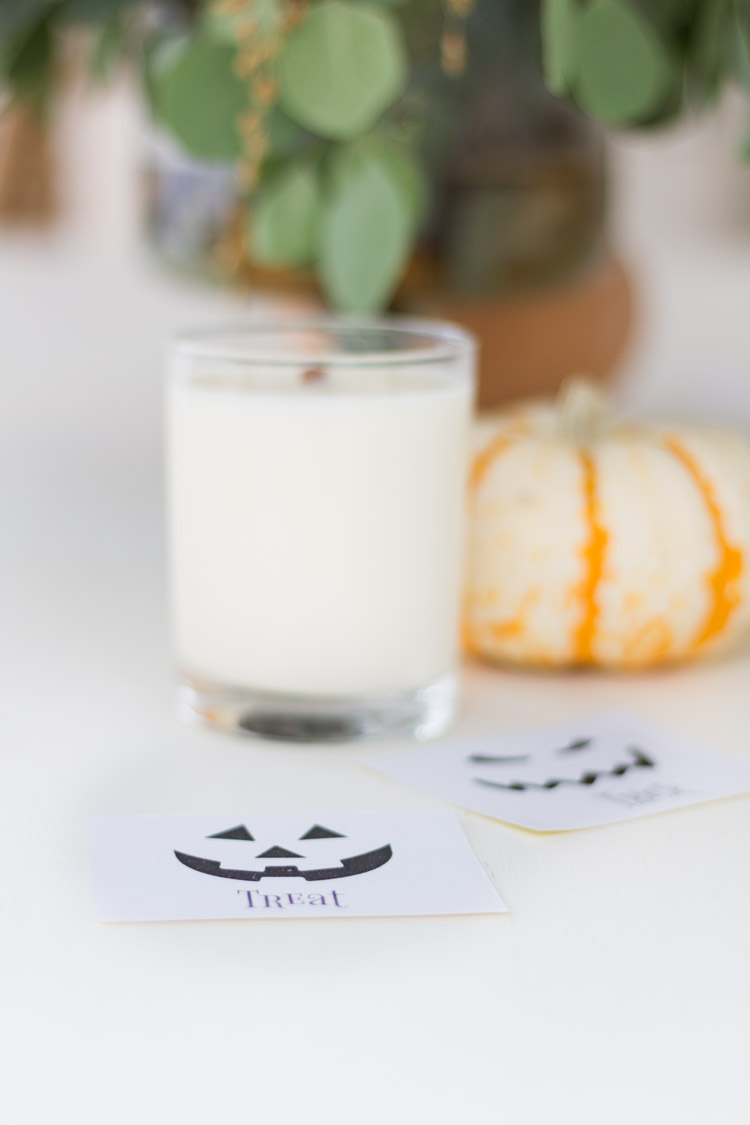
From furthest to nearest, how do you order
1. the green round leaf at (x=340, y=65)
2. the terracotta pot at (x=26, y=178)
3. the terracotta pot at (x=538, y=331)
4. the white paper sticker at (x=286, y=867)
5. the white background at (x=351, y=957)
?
1. the terracotta pot at (x=26, y=178)
2. the terracotta pot at (x=538, y=331)
3. the green round leaf at (x=340, y=65)
4. the white paper sticker at (x=286, y=867)
5. the white background at (x=351, y=957)

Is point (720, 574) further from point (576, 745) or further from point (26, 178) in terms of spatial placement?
point (26, 178)

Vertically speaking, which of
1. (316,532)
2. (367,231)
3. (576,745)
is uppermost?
(367,231)

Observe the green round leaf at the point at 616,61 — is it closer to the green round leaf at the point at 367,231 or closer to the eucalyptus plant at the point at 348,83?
the eucalyptus plant at the point at 348,83

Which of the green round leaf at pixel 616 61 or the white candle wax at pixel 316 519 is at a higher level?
the green round leaf at pixel 616 61

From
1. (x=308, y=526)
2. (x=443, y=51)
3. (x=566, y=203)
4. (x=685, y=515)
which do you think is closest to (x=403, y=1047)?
(x=308, y=526)

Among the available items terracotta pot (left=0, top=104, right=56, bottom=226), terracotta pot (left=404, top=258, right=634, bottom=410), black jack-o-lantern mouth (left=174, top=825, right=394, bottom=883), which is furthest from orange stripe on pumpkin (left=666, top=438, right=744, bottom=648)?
terracotta pot (left=0, top=104, right=56, bottom=226)

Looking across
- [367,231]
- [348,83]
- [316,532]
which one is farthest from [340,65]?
[316,532]

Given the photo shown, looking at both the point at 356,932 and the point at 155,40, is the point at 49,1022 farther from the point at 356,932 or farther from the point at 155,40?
the point at 155,40

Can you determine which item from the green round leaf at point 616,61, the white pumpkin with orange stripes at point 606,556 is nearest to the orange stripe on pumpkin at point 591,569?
the white pumpkin with orange stripes at point 606,556
